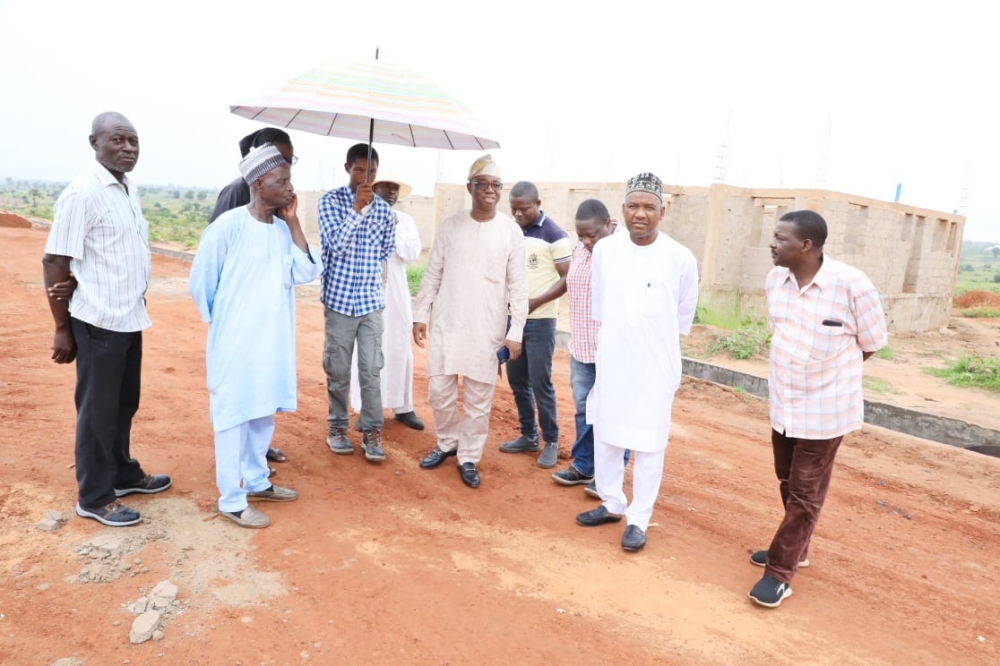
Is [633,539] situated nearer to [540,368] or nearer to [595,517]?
[595,517]

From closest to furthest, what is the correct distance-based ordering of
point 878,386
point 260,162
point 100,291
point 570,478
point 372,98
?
1. point 100,291
2. point 260,162
3. point 372,98
4. point 570,478
5. point 878,386

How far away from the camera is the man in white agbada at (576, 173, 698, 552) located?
3.65 metres

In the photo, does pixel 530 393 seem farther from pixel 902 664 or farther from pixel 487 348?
pixel 902 664

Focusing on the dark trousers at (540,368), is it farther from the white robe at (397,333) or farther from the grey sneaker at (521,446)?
the white robe at (397,333)

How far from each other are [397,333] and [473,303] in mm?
1165

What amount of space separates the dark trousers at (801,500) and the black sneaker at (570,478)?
4.71ft

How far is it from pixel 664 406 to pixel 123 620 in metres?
2.67

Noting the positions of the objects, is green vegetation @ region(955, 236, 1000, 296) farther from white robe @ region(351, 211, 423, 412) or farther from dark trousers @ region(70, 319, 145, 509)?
dark trousers @ region(70, 319, 145, 509)

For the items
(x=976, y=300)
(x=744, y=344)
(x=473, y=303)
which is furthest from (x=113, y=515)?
(x=976, y=300)

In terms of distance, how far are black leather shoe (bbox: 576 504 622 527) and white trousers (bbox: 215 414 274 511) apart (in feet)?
5.91

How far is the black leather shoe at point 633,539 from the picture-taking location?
3.73 metres

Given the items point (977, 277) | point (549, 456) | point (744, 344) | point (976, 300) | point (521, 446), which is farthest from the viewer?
point (977, 277)

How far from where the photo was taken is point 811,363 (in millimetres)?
3250

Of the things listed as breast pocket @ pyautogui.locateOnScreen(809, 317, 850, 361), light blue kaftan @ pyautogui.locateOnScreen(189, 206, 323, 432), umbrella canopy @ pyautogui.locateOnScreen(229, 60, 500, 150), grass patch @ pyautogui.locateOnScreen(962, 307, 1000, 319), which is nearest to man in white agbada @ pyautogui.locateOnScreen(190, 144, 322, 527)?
light blue kaftan @ pyautogui.locateOnScreen(189, 206, 323, 432)
